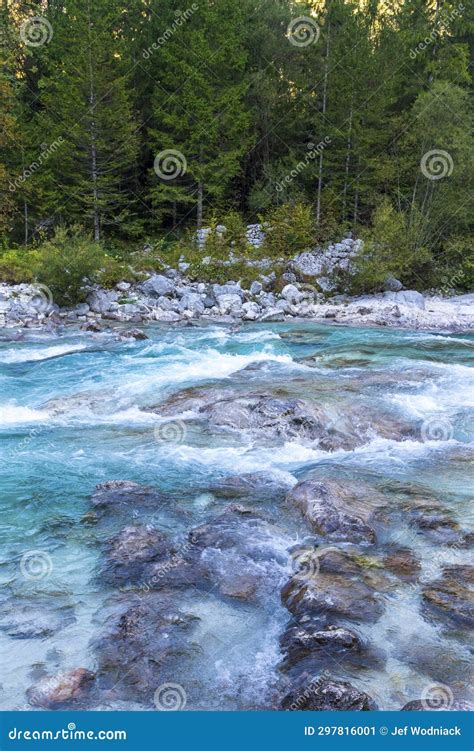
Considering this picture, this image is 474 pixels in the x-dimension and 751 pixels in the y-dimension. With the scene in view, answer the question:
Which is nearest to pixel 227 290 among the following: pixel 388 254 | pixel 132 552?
pixel 388 254

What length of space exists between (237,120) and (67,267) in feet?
47.3

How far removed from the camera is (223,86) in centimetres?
3175

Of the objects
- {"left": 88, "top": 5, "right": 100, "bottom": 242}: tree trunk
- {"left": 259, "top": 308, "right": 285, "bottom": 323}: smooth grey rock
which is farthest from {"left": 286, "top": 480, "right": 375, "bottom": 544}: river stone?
{"left": 88, "top": 5, "right": 100, "bottom": 242}: tree trunk

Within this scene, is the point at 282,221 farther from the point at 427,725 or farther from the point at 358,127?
the point at 427,725

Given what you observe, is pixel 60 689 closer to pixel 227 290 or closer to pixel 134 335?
pixel 134 335

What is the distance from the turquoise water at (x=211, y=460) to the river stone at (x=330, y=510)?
328mm

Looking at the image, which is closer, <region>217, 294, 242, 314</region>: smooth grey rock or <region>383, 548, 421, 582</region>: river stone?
<region>383, 548, 421, 582</region>: river stone

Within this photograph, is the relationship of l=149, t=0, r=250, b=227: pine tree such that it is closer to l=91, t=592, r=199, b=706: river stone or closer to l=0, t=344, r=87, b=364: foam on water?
l=0, t=344, r=87, b=364: foam on water

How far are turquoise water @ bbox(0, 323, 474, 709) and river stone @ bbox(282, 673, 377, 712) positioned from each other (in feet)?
0.67

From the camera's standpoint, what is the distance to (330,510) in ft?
25.7

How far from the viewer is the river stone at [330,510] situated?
746 cm

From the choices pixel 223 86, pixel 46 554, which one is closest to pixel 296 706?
pixel 46 554

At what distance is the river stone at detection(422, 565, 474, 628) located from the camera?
6.09 m

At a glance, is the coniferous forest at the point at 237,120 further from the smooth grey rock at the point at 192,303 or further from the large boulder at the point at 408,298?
the smooth grey rock at the point at 192,303
